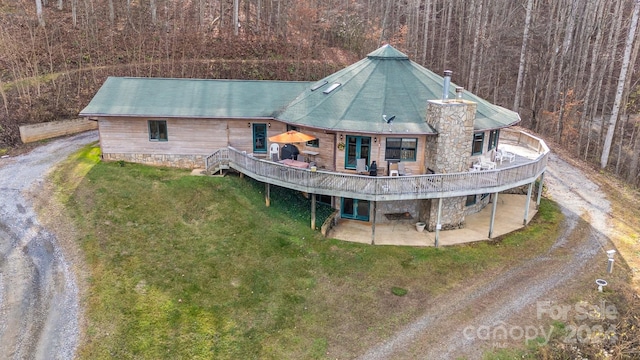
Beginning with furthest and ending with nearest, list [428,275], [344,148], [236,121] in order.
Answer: [236,121] → [344,148] → [428,275]

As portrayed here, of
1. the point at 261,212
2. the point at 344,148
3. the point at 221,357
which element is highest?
the point at 344,148

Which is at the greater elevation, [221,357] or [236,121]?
[236,121]

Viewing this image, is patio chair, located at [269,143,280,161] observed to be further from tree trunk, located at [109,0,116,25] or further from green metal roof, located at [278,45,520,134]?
tree trunk, located at [109,0,116,25]

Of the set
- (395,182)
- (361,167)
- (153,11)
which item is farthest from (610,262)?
(153,11)

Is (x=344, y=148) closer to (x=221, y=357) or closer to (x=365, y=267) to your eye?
(x=365, y=267)

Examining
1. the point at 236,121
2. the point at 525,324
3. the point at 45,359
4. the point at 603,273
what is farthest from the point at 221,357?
the point at 603,273

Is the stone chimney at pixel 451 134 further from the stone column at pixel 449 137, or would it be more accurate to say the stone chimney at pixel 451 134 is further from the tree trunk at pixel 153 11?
the tree trunk at pixel 153 11

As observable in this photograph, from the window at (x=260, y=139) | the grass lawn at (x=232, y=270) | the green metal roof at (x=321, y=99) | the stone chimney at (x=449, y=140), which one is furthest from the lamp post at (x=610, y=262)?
the window at (x=260, y=139)
